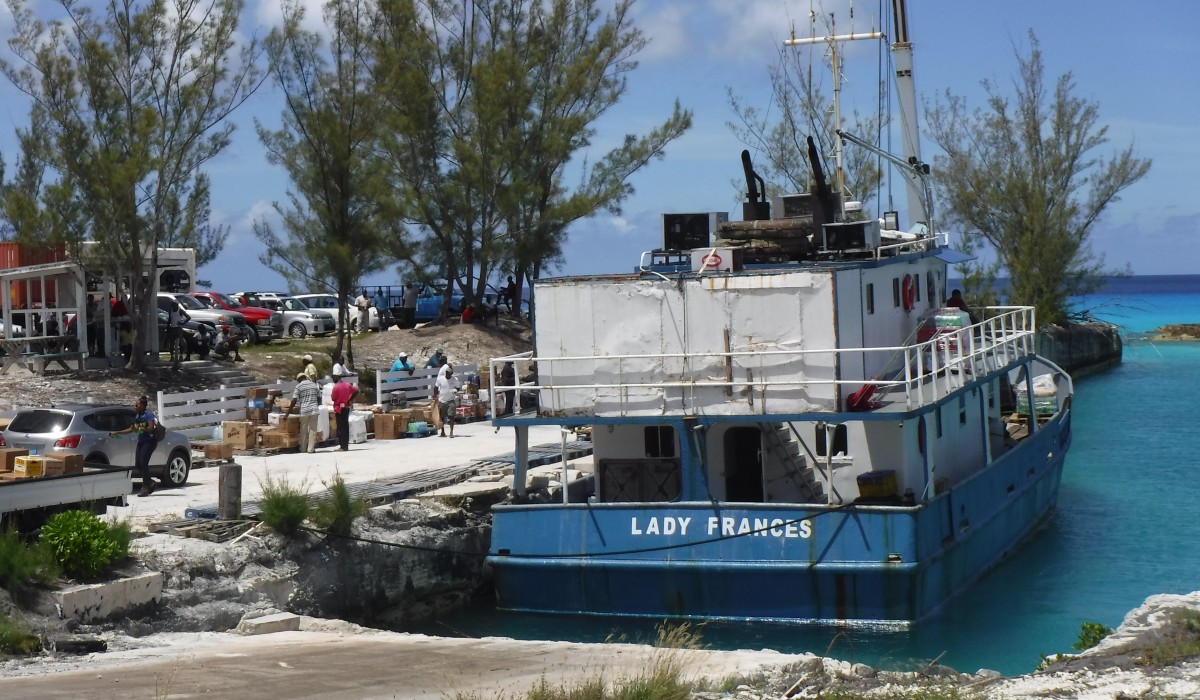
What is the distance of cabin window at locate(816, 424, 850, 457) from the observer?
2016cm

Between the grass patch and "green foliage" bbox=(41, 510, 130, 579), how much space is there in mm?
11002

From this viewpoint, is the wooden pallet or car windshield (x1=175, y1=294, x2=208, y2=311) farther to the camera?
car windshield (x1=175, y1=294, x2=208, y2=311)

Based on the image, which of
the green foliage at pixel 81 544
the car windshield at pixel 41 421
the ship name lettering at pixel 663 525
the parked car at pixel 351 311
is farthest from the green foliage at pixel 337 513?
the parked car at pixel 351 311

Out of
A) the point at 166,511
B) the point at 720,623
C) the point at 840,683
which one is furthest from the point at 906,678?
the point at 166,511

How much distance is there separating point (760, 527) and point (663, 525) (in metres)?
1.27

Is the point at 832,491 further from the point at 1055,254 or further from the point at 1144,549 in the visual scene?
the point at 1055,254

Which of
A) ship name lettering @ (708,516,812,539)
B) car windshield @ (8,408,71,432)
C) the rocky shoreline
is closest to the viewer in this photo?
the rocky shoreline

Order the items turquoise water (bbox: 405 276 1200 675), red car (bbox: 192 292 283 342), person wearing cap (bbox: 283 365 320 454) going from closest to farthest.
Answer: turquoise water (bbox: 405 276 1200 675) < person wearing cap (bbox: 283 365 320 454) < red car (bbox: 192 292 283 342)

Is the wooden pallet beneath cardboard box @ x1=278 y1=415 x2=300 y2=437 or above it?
beneath

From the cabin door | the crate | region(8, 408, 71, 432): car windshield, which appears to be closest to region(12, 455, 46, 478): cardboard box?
region(8, 408, 71, 432): car windshield

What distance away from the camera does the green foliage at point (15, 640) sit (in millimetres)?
13852

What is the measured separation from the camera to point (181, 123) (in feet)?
118

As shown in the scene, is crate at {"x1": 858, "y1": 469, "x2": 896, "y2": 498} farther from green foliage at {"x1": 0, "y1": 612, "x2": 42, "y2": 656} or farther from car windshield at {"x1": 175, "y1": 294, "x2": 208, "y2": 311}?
car windshield at {"x1": 175, "y1": 294, "x2": 208, "y2": 311}

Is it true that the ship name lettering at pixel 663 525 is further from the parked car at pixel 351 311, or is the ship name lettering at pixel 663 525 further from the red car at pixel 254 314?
the parked car at pixel 351 311
